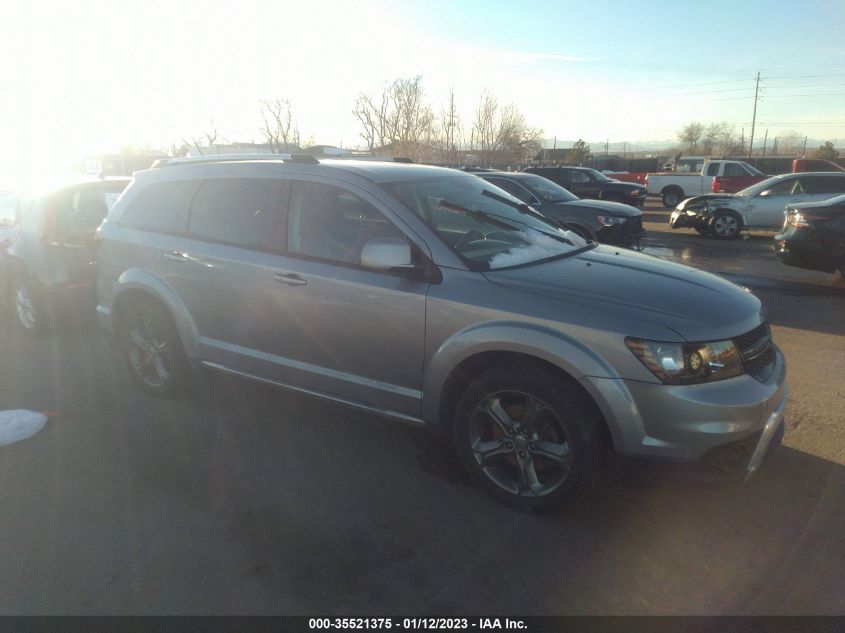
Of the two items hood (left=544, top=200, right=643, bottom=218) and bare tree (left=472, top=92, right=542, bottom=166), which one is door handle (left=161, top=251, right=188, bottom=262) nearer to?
hood (left=544, top=200, right=643, bottom=218)

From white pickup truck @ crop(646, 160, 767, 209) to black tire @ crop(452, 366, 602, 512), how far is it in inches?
846

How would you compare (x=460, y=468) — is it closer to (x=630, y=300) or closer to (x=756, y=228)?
(x=630, y=300)

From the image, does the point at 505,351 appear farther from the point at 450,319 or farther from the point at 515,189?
the point at 515,189

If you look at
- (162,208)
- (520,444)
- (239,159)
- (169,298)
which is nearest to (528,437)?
(520,444)

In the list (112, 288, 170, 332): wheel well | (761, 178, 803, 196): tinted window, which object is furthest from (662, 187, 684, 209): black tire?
(112, 288, 170, 332): wheel well

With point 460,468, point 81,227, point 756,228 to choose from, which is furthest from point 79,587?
point 756,228

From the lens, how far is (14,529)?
3311 millimetres

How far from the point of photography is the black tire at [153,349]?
15.7ft

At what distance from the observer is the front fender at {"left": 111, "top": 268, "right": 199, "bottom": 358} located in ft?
15.0

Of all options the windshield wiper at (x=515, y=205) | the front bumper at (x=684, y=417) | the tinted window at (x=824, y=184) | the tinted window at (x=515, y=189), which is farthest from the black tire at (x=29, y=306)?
the tinted window at (x=824, y=184)

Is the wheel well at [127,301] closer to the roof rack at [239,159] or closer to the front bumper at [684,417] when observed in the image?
the roof rack at [239,159]

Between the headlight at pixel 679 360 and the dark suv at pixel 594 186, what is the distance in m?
17.4

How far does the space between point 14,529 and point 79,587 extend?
0.77 m

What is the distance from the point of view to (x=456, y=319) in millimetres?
3330
